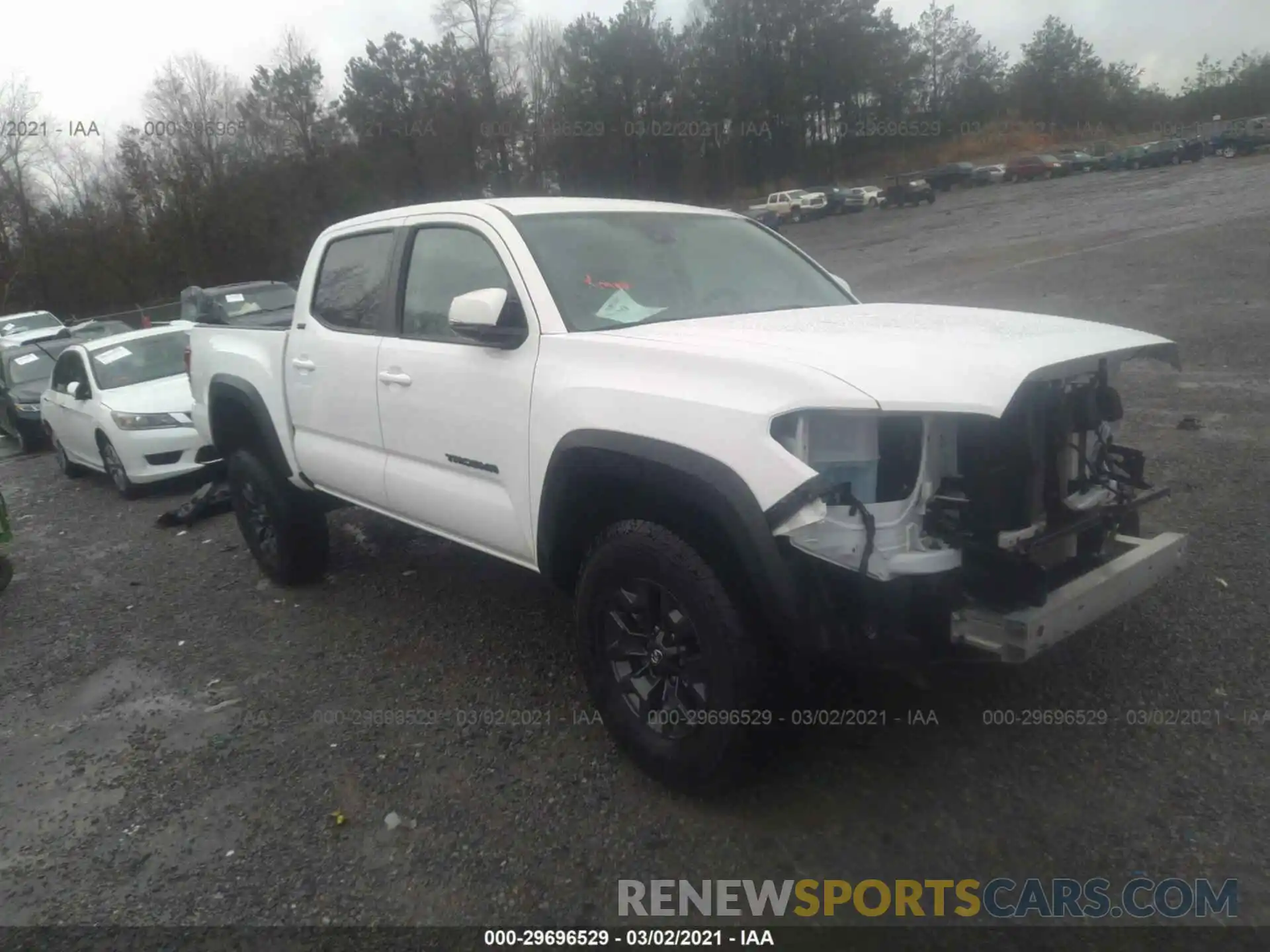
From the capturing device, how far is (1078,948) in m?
2.52

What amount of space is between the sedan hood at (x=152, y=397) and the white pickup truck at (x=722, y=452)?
5305 mm

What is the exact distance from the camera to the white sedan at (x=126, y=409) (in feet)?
29.1

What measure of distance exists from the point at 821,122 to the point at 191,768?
2377 inches

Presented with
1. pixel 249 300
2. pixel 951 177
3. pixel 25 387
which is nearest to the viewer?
pixel 25 387

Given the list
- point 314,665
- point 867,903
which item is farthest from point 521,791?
point 314,665

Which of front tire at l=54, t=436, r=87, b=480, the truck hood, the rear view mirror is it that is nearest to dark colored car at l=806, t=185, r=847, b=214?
front tire at l=54, t=436, r=87, b=480

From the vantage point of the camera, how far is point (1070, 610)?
279cm

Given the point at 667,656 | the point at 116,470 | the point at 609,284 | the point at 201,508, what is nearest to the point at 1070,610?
the point at 667,656

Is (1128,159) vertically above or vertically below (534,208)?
below

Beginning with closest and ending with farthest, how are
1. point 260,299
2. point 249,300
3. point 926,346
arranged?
point 926,346 → point 249,300 → point 260,299

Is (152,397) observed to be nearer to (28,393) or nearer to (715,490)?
(28,393)

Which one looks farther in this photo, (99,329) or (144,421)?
(99,329)

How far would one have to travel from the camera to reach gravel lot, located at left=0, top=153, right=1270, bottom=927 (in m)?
2.96

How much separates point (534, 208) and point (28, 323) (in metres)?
25.6
